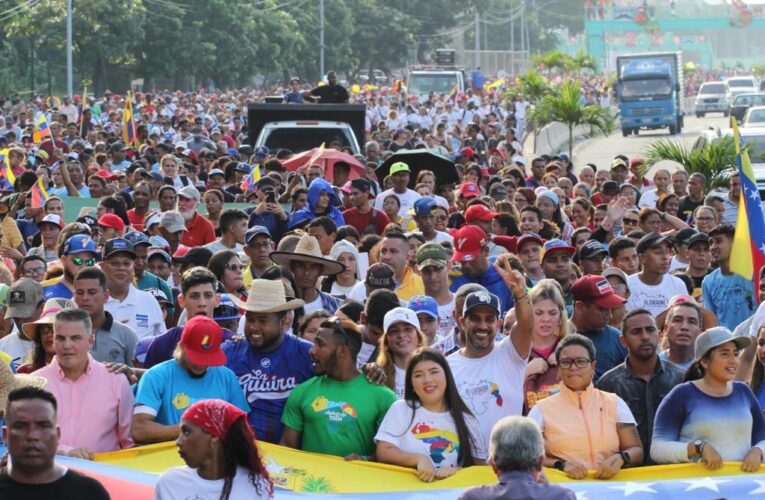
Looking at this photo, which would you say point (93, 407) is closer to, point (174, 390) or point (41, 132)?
point (174, 390)

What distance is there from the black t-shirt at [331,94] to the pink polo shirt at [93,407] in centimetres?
1836

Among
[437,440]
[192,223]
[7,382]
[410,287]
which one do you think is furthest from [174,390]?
[192,223]

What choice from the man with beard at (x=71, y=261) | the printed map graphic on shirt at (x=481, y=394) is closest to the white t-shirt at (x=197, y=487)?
the printed map graphic on shirt at (x=481, y=394)

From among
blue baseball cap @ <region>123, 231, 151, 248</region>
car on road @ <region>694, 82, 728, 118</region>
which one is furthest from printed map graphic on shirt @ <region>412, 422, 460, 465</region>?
car on road @ <region>694, 82, 728, 118</region>

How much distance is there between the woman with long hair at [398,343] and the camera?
8.79 metres

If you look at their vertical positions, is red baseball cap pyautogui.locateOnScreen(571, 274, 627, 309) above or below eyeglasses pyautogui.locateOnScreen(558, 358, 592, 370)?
above

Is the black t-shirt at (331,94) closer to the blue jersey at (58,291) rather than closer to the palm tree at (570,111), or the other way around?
the palm tree at (570,111)

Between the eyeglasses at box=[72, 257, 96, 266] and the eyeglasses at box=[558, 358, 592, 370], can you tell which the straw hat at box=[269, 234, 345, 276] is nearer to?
the eyeglasses at box=[72, 257, 96, 266]

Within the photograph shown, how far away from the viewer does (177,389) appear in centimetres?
832

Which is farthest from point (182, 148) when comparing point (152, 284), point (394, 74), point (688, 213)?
point (394, 74)

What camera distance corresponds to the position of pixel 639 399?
8.72 meters

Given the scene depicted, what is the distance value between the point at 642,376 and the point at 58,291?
4287 millimetres

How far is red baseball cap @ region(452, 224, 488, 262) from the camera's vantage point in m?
11.7

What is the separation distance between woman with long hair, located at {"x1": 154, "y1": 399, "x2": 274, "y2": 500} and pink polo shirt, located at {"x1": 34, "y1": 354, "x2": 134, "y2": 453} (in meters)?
1.83
